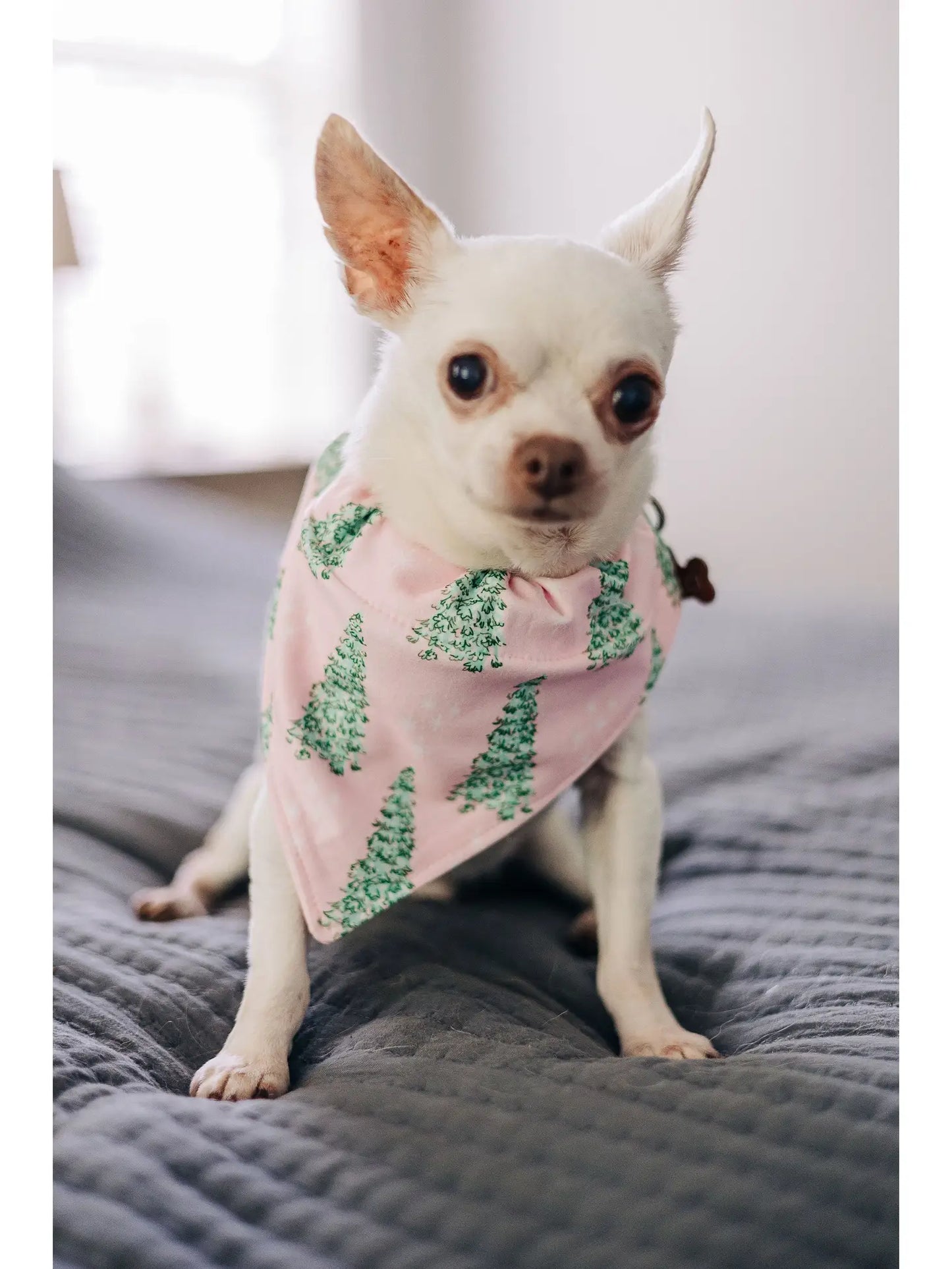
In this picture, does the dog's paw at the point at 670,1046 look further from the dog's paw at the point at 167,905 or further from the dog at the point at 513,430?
the dog's paw at the point at 167,905

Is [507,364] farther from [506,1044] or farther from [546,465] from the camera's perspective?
[506,1044]

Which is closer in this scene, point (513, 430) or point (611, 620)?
point (513, 430)

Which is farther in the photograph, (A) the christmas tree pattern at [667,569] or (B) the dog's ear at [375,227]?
(A) the christmas tree pattern at [667,569]

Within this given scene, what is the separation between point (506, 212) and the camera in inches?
71.6

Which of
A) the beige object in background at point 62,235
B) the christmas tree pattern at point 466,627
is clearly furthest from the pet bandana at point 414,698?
the beige object in background at point 62,235

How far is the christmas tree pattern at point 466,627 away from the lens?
981 mm

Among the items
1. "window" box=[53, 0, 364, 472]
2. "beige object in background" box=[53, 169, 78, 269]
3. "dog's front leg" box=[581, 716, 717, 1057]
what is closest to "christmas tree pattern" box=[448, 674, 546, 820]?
"dog's front leg" box=[581, 716, 717, 1057]

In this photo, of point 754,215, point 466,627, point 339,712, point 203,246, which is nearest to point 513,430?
point 466,627

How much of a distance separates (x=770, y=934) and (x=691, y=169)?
0.73 m

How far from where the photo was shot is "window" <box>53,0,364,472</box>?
10.9 ft

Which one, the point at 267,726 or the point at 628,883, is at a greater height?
the point at 267,726

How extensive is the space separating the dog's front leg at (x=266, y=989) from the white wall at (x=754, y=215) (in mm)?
565

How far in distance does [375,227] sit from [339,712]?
43 cm
